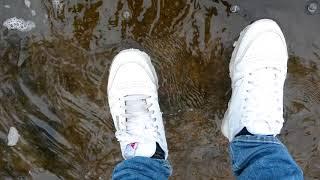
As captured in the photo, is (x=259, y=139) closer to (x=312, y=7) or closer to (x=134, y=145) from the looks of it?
(x=134, y=145)

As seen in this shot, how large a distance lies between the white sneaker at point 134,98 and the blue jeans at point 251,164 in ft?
0.44

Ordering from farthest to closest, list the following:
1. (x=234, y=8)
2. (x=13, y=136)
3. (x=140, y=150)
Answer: (x=13, y=136), (x=234, y=8), (x=140, y=150)

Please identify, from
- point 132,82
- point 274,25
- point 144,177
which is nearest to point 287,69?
point 274,25

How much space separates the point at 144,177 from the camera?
1.56 m

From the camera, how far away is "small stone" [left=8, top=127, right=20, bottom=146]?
1935 mm

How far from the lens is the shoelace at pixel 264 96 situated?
5.55 feet

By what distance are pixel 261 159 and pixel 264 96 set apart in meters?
0.29

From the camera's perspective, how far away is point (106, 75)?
6.15 feet

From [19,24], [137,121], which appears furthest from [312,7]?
[19,24]

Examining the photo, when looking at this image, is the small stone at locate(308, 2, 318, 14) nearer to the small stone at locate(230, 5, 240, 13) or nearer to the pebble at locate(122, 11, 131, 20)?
the small stone at locate(230, 5, 240, 13)

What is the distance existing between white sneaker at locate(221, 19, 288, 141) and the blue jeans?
103 mm

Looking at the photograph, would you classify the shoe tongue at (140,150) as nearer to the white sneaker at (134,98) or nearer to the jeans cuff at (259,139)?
the white sneaker at (134,98)

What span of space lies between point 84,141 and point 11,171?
349mm

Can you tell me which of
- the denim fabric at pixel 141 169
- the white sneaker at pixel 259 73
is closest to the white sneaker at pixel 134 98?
the denim fabric at pixel 141 169
